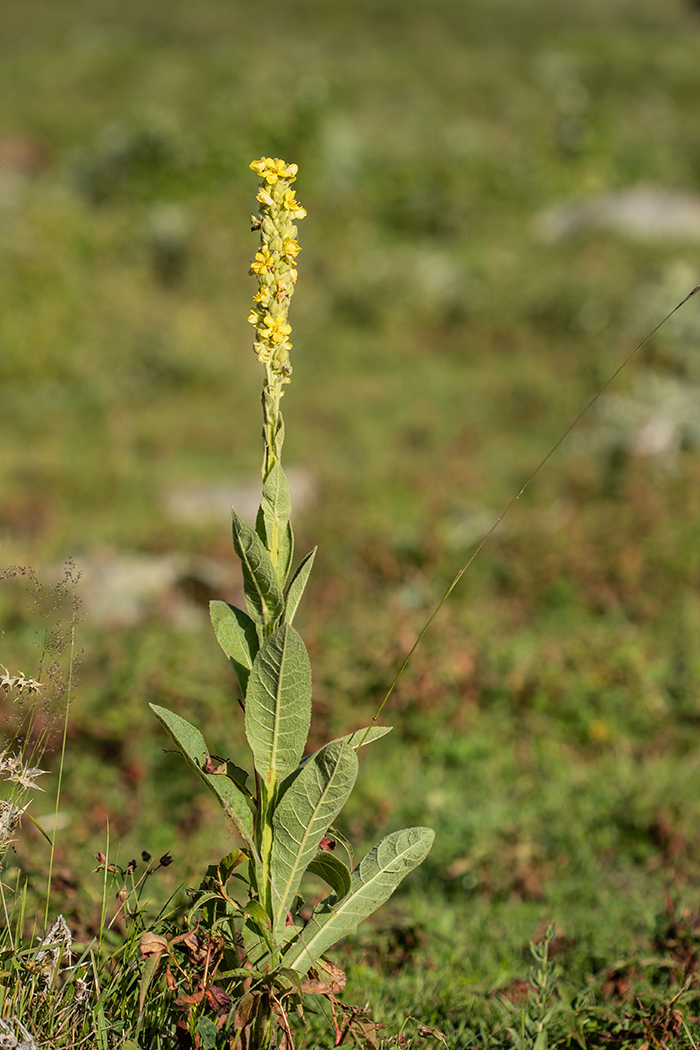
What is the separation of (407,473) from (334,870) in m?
6.08

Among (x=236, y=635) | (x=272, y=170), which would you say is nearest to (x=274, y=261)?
(x=272, y=170)

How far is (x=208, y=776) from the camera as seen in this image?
5.34ft

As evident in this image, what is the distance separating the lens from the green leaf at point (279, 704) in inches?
61.4

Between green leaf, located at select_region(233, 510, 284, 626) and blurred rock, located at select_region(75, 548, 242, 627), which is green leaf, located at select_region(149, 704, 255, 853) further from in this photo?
blurred rock, located at select_region(75, 548, 242, 627)

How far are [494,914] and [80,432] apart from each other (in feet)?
22.0

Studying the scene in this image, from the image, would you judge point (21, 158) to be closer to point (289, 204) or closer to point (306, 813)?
point (289, 204)

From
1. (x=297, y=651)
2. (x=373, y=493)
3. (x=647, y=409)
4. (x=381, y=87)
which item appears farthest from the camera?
(x=381, y=87)

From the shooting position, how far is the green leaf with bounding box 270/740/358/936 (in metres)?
1.58

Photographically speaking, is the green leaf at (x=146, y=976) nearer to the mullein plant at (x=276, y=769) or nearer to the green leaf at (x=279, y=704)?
the mullein plant at (x=276, y=769)

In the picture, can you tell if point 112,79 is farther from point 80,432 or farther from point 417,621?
point 417,621

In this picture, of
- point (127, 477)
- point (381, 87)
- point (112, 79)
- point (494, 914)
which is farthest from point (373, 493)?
point (112, 79)

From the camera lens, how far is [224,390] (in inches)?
373

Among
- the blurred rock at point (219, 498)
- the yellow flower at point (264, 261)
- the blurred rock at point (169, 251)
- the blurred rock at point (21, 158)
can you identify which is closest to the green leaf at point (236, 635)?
the yellow flower at point (264, 261)

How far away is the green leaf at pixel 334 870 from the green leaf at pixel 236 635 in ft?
1.13
